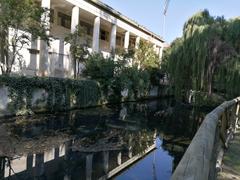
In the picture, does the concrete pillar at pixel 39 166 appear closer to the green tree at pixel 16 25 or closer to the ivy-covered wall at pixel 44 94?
the ivy-covered wall at pixel 44 94

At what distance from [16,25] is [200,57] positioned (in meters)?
11.2

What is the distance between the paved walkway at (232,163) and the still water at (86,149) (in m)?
1.29

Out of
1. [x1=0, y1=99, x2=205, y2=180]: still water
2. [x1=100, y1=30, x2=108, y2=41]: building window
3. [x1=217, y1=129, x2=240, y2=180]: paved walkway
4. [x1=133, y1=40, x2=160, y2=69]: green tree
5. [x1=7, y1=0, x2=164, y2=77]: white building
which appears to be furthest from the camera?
[x1=100, y1=30, x2=108, y2=41]: building window

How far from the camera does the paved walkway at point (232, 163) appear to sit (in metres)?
4.54

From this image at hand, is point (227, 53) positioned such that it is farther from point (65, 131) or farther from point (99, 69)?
point (65, 131)

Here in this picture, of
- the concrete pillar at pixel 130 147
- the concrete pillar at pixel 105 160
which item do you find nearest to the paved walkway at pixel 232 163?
the concrete pillar at pixel 105 160

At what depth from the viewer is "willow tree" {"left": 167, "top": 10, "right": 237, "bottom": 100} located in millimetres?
18359

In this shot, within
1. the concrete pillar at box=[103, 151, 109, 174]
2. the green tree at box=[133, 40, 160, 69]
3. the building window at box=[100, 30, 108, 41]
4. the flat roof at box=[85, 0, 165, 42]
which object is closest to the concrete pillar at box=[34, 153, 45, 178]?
the concrete pillar at box=[103, 151, 109, 174]

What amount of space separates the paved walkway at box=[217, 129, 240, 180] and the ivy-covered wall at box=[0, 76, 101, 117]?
8689 mm

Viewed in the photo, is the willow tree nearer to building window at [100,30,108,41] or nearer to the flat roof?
the flat roof

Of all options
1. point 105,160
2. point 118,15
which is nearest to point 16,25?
point 105,160

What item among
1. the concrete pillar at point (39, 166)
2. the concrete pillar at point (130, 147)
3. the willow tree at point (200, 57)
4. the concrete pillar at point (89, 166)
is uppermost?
the willow tree at point (200, 57)

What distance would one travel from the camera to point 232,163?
5293 mm

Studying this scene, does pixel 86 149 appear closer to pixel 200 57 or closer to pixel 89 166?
pixel 89 166
